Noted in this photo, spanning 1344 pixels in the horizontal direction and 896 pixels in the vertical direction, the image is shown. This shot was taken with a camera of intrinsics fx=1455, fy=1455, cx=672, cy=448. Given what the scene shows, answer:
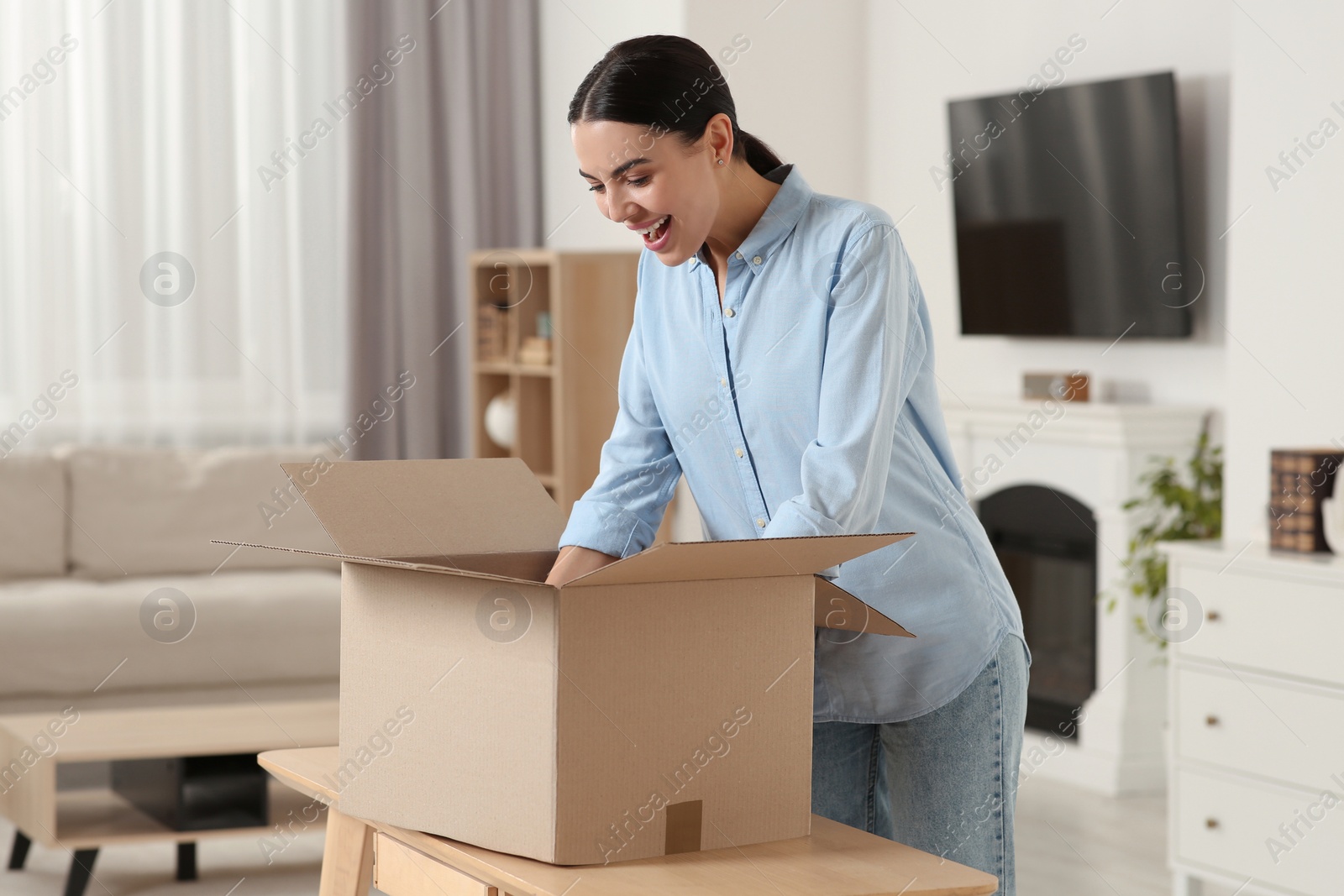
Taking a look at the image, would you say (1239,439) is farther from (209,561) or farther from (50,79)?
(50,79)

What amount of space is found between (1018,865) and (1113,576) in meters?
1.05

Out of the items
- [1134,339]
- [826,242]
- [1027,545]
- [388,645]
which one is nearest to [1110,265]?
[1134,339]

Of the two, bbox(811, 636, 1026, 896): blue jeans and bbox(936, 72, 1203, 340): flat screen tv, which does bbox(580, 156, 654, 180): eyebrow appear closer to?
bbox(811, 636, 1026, 896): blue jeans

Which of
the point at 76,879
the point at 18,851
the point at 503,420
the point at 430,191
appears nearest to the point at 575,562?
the point at 76,879

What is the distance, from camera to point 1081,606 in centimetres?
423

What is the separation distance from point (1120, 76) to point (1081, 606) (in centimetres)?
150

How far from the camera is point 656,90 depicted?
1.19 meters

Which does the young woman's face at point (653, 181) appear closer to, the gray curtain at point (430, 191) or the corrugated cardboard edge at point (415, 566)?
the corrugated cardboard edge at point (415, 566)

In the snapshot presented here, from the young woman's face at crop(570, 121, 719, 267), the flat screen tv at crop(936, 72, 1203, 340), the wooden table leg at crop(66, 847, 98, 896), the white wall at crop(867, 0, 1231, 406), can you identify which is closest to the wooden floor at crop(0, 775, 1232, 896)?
the wooden table leg at crop(66, 847, 98, 896)

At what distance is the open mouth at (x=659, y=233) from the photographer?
4.14 ft

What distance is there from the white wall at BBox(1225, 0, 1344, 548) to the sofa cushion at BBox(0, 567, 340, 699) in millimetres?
2420

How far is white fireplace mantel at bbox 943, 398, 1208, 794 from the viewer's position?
390 cm

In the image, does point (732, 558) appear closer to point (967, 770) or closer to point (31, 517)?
point (967, 770)

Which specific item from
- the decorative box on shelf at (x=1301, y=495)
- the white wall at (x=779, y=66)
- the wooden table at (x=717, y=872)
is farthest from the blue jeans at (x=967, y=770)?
the white wall at (x=779, y=66)
